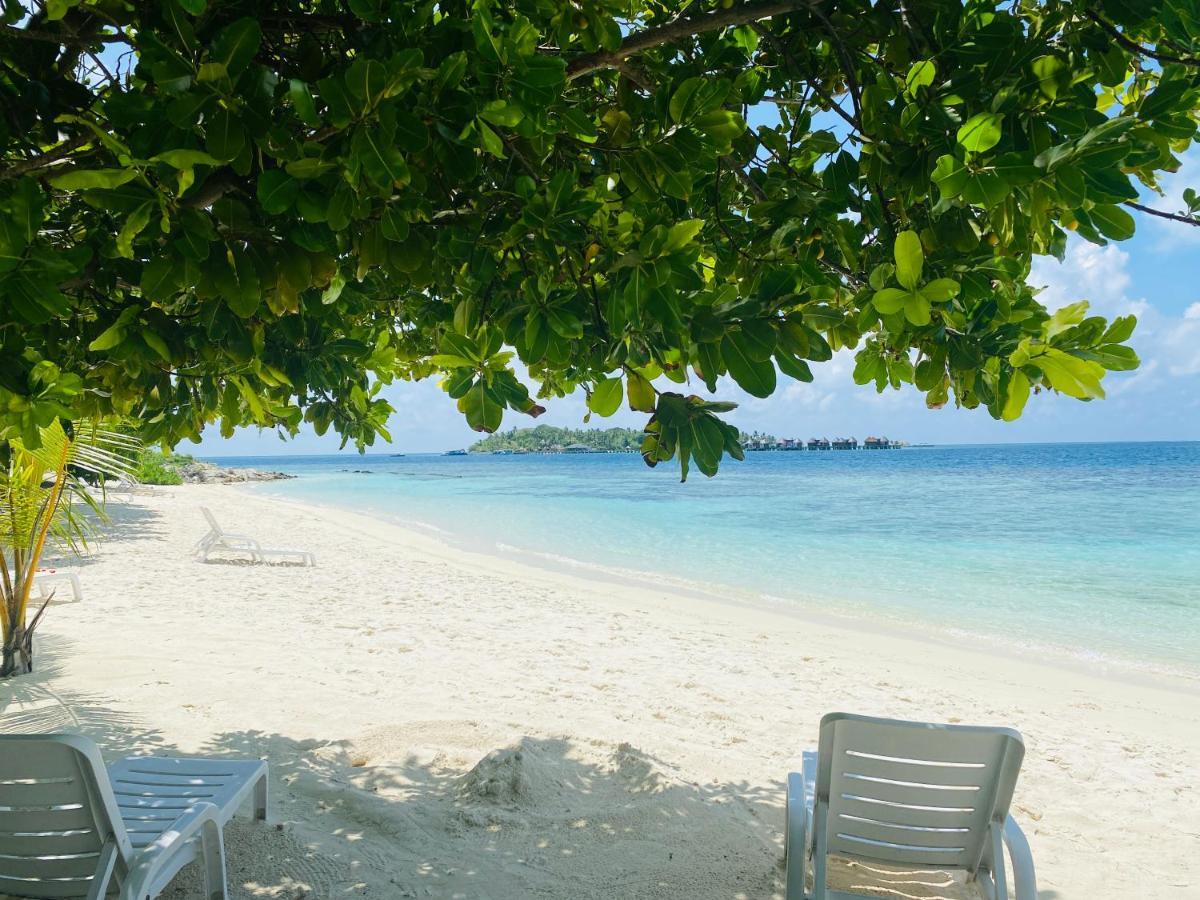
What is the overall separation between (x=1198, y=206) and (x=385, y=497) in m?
40.2

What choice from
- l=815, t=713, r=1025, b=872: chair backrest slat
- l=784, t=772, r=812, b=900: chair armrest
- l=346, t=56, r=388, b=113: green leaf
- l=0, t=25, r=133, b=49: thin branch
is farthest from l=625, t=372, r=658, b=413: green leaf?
l=784, t=772, r=812, b=900: chair armrest

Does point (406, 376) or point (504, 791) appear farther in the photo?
point (406, 376)

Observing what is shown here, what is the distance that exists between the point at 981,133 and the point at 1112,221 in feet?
1.29

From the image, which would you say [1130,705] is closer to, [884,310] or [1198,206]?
[1198,206]

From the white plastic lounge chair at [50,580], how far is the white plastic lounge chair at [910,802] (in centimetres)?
775

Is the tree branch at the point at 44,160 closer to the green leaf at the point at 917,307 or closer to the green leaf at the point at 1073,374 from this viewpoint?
the green leaf at the point at 917,307

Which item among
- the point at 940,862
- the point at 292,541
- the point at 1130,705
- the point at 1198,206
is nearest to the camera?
the point at 1198,206

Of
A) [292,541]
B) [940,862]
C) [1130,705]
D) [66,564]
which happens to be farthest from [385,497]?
[940,862]

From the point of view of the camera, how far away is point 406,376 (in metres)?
4.30

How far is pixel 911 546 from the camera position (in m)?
20.3

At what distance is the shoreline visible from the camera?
8.78 m

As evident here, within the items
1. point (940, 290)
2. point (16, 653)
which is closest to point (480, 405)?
point (940, 290)

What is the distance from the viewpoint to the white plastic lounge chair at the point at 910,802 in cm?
284

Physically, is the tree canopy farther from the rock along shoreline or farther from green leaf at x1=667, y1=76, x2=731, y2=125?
the rock along shoreline
